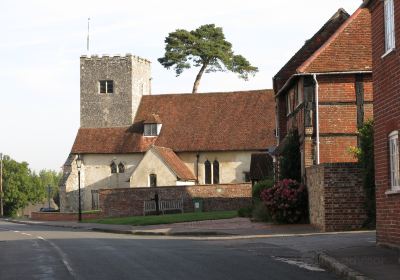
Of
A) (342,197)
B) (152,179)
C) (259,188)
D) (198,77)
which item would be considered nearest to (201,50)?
(198,77)

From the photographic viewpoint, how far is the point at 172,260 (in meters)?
17.8

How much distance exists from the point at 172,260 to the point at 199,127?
5252 centimetres

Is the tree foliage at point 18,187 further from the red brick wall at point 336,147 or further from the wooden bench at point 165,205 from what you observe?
the red brick wall at point 336,147

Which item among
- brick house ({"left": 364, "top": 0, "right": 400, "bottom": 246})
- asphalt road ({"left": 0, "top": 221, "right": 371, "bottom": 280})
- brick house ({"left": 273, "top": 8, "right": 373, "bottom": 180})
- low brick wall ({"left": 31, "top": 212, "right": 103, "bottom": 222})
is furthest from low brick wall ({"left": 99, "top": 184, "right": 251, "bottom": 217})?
brick house ({"left": 364, "top": 0, "right": 400, "bottom": 246})

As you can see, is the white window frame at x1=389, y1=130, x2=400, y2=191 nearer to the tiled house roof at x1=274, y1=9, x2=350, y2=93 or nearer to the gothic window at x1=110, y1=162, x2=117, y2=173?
the tiled house roof at x1=274, y1=9, x2=350, y2=93

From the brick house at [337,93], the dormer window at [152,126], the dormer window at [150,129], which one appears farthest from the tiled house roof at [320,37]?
the dormer window at [150,129]

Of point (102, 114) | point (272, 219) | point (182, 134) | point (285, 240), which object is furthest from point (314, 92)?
point (102, 114)

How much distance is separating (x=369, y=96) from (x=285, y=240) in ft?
39.2

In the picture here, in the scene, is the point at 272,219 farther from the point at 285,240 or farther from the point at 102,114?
the point at 102,114

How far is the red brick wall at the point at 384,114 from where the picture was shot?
57.6ft

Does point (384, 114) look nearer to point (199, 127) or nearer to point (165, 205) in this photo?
point (165, 205)

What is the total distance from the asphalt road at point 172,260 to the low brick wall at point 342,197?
246 centimetres

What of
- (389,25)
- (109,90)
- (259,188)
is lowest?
(259,188)

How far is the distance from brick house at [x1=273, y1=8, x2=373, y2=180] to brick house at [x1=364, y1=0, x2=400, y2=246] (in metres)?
14.1
